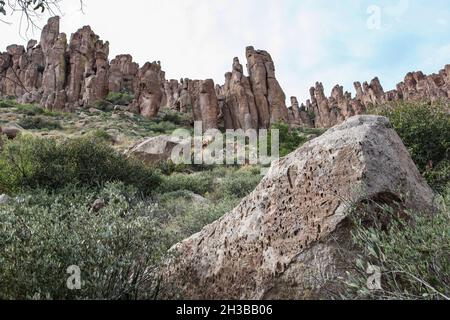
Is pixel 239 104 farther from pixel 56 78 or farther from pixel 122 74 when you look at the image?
pixel 122 74

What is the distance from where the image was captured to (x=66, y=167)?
13250 millimetres

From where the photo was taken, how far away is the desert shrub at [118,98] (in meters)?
48.0

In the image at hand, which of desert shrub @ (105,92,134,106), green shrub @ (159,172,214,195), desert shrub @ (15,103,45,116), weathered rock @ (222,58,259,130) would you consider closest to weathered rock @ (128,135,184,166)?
green shrub @ (159,172,214,195)

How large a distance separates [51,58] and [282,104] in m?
30.4

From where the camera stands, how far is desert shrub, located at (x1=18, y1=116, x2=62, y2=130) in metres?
32.6

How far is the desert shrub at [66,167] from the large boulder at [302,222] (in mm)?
8384

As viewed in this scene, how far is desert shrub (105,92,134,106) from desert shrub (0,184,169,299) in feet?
147

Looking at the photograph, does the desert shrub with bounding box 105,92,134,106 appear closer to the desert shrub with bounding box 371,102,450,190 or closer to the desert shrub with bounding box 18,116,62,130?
the desert shrub with bounding box 18,116,62,130

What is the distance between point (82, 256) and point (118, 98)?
48177 millimetres

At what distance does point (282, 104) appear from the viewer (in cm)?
4550

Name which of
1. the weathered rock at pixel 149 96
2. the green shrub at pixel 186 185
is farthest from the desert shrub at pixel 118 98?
the green shrub at pixel 186 185

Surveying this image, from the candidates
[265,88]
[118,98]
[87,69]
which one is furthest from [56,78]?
[265,88]
